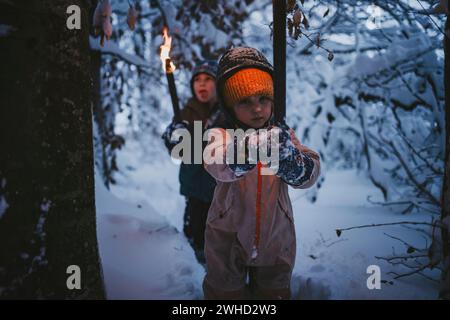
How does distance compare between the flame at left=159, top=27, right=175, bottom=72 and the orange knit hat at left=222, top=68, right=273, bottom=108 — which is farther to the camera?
the flame at left=159, top=27, right=175, bottom=72

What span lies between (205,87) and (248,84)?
1.61 metres

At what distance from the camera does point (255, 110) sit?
160 centimetres

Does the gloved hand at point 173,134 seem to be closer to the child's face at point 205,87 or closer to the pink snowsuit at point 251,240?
the child's face at point 205,87

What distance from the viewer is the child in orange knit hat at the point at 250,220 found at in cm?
163

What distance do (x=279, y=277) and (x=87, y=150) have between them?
1.31 meters

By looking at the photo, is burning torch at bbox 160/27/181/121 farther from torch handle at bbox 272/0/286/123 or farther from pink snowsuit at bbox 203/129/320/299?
torch handle at bbox 272/0/286/123

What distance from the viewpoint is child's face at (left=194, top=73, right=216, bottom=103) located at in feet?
10.3

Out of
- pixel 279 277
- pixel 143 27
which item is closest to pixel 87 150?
pixel 279 277

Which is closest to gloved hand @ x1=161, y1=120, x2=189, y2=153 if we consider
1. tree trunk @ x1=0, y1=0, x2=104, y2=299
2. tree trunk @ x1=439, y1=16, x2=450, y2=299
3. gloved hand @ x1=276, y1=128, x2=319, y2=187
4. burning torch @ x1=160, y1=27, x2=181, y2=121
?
burning torch @ x1=160, y1=27, x2=181, y2=121

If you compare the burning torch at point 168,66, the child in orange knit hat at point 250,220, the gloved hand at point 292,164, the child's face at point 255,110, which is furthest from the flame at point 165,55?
the gloved hand at point 292,164

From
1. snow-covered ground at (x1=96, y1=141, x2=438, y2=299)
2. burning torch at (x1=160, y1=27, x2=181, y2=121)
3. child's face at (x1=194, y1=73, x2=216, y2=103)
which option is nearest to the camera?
burning torch at (x1=160, y1=27, x2=181, y2=121)

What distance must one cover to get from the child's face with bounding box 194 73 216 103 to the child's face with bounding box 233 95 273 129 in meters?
1.54
